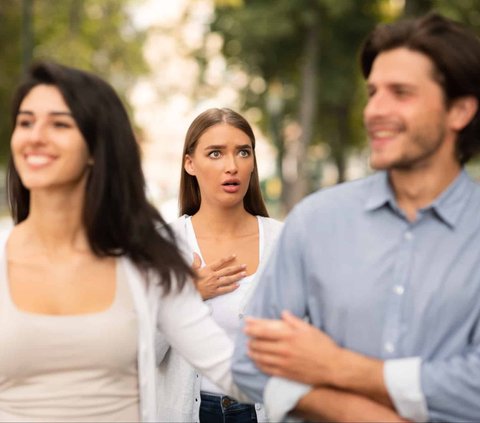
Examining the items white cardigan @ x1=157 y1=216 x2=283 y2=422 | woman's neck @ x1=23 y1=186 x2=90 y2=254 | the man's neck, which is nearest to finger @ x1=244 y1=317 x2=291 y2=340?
the man's neck

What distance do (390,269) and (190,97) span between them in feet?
119

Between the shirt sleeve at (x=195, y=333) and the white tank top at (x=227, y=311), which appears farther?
the white tank top at (x=227, y=311)

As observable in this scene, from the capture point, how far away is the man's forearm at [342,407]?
9.13 ft

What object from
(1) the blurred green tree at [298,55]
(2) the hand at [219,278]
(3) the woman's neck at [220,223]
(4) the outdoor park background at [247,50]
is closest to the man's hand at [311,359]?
(2) the hand at [219,278]

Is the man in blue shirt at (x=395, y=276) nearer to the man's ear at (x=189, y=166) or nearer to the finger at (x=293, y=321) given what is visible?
the finger at (x=293, y=321)

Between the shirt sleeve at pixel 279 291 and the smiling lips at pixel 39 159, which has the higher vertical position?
the smiling lips at pixel 39 159

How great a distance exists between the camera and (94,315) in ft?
10.3

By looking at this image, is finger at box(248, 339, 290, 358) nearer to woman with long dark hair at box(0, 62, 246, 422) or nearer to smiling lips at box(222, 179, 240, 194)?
woman with long dark hair at box(0, 62, 246, 422)

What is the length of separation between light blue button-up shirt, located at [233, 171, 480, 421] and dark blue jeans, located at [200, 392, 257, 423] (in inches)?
56.0

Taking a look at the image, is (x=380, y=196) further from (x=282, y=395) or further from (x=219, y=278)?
(x=219, y=278)

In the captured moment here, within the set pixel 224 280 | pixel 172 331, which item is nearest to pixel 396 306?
pixel 172 331

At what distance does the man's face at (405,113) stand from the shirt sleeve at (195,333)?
87 centimetres

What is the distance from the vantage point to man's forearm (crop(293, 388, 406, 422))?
278 centimetres

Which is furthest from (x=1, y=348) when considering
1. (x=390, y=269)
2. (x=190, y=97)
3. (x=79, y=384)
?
(x=190, y=97)
